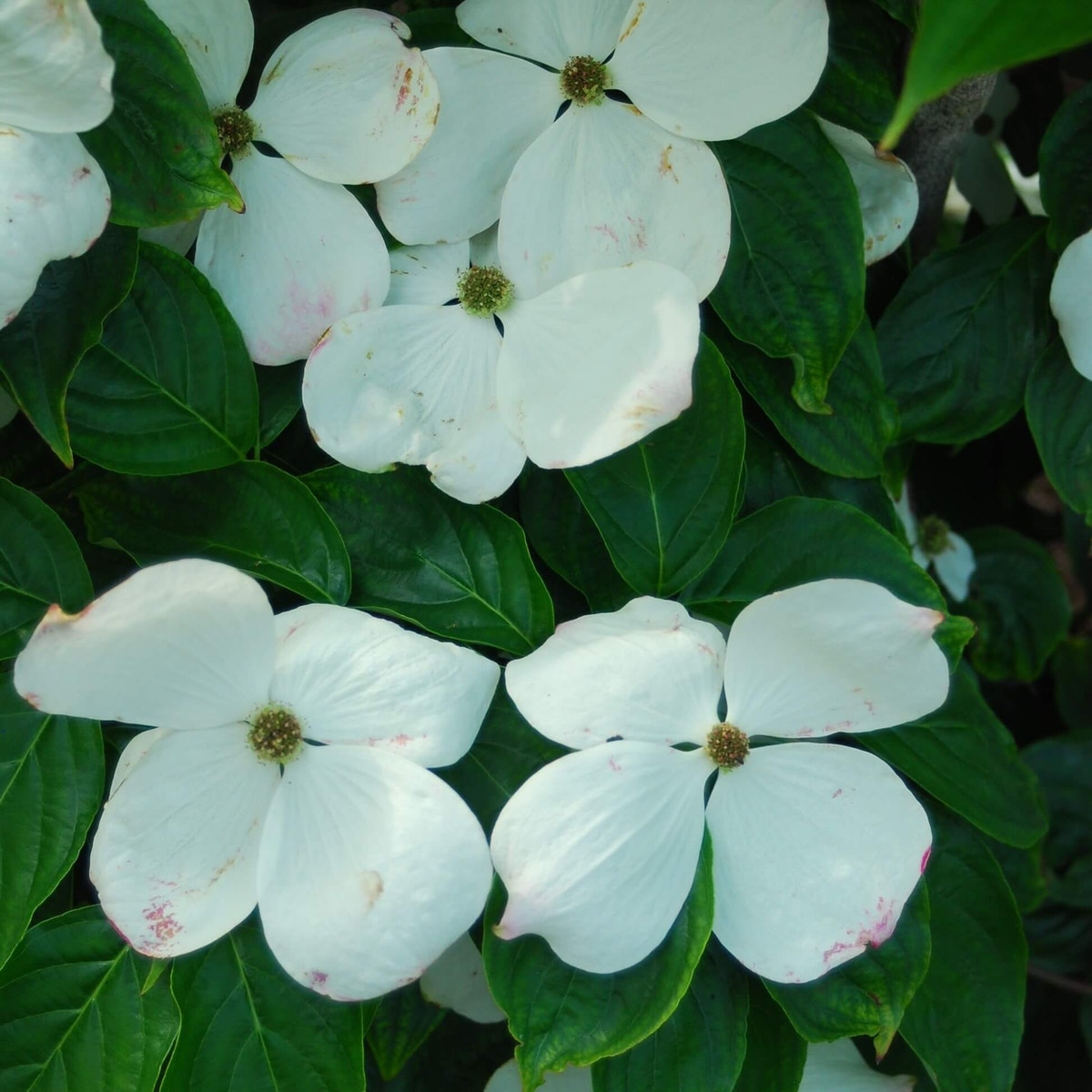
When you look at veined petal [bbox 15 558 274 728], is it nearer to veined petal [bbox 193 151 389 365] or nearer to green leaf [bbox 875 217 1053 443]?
veined petal [bbox 193 151 389 365]

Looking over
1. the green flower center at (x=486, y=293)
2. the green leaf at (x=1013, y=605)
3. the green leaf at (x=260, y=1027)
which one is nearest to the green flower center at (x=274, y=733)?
the green leaf at (x=260, y=1027)

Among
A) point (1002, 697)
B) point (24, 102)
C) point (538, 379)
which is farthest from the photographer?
point (1002, 697)

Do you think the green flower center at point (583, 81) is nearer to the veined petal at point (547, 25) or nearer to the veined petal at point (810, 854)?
the veined petal at point (547, 25)

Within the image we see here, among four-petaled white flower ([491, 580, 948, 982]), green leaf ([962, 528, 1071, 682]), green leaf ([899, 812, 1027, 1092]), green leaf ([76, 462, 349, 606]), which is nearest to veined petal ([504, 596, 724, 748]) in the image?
four-petaled white flower ([491, 580, 948, 982])

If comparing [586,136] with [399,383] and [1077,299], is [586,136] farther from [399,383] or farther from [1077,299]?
[1077,299]

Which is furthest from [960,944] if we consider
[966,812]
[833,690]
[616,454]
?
[616,454]

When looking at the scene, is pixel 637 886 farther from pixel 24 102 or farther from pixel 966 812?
pixel 24 102

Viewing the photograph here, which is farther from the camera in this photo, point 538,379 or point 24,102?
point 538,379

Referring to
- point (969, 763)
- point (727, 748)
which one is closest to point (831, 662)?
point (727, 748)
